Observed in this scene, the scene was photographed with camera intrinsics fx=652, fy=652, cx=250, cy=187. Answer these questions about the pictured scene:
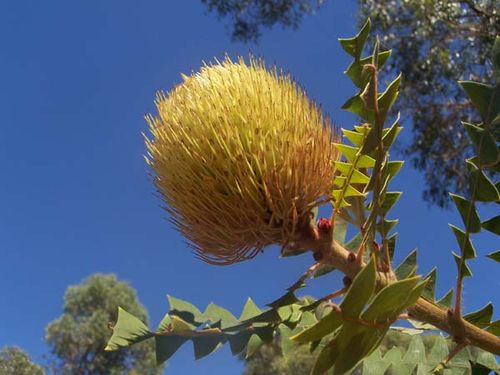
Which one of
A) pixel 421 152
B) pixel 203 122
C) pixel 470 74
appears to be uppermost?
pixel 470 74

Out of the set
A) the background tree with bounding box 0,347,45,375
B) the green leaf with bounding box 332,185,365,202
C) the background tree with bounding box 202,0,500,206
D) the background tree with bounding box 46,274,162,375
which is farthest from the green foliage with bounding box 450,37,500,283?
the background tree with bounding box 46,274,162,375

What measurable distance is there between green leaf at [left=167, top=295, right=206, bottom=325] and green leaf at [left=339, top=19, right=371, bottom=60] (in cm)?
65

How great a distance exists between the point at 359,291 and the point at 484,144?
0.47 meters

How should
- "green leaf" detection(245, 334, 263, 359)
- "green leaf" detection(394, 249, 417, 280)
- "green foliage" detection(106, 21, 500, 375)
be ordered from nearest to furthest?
1. "green foliage" detection(106, 21, 500, 375)
2. "green leaf" detection(245, 334, 263, 359)
3. "green leaf" detection(394, 249, 417, 280)

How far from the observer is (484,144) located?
3.93ft

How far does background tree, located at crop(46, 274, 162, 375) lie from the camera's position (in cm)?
2248

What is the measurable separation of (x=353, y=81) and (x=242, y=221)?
357 mm

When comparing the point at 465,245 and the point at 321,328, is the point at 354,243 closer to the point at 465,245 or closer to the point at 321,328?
the point at 465,245

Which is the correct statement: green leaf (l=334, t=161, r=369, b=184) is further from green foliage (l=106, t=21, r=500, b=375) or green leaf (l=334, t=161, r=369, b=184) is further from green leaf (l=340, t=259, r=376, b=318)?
green leaf (l=340, t=259, r=376, b=318)

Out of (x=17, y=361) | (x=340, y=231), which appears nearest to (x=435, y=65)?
(x=340, y=231)

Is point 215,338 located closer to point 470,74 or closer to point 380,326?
point 380,326

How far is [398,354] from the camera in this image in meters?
1.50

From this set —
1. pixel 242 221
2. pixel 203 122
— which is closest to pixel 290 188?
pixel 242 221

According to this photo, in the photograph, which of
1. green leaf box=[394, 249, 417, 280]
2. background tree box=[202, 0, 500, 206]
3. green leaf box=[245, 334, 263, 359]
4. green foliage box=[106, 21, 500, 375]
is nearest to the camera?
green foliage box=[106, 21, 500, 375]
